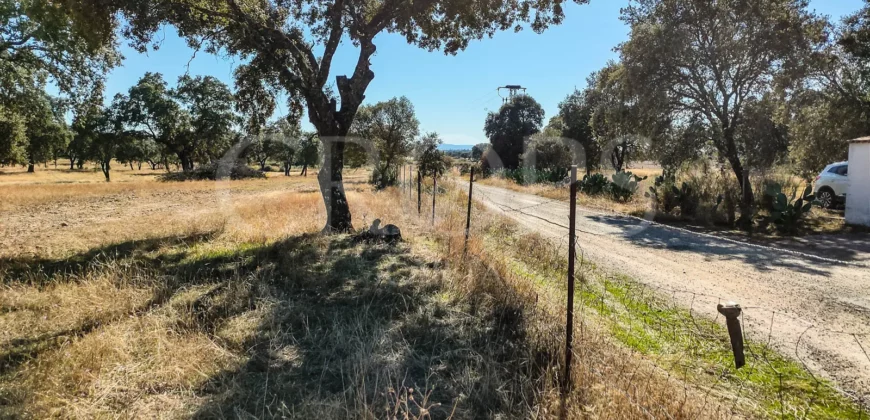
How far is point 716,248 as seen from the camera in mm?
8734

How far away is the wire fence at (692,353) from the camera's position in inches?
118

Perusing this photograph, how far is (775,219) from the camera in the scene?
10.5m

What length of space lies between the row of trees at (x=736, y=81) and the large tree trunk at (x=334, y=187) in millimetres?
10373

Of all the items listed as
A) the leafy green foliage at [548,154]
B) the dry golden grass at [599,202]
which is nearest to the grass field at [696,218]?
the dry golden grass at [599,202]

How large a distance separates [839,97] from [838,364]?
17.4m

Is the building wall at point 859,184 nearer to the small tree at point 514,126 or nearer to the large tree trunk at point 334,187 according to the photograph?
the large tree trunk at point 334,187

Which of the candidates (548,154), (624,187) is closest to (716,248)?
(624,187)

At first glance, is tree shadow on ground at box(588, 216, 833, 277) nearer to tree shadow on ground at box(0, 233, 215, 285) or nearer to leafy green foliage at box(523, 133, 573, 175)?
tree shadow on ground at box(0, 233, 215, 285)

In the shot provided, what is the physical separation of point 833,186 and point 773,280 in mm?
11421

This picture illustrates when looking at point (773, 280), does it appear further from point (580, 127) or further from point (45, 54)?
point (580, 127)

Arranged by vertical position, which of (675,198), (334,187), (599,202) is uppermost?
(334,187)

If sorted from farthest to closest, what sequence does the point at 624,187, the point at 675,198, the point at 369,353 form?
the point at 624,187 → the point at 675,198 → the point at 369,353

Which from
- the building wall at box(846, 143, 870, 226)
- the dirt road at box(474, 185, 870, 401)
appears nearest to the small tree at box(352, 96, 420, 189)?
the dirt road at box(474, 185, 870, 401)

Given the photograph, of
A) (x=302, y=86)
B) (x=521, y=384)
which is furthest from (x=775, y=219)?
(x=302, y=86)
